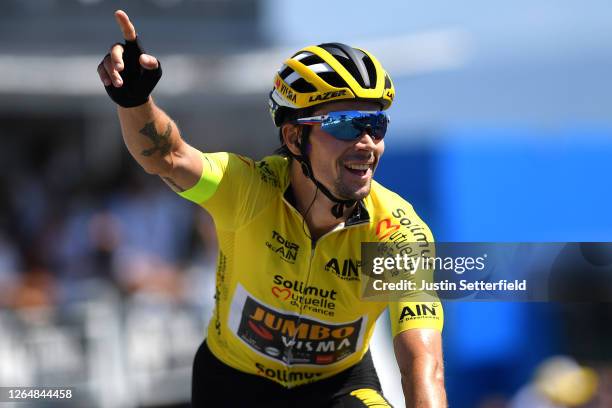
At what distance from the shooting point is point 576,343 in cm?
1078

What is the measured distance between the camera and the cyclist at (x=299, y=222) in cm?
539

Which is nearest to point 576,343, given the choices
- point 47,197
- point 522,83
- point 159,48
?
point 47,197

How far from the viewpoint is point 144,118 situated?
539 centimetres

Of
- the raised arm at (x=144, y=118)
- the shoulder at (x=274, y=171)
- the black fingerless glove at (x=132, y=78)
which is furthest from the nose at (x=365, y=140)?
the black fingerless glove at (x=132, y=78)

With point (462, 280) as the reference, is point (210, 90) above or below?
above

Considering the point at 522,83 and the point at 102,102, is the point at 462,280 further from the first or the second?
the point at 522,83

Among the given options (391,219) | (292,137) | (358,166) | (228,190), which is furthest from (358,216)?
(228,190)

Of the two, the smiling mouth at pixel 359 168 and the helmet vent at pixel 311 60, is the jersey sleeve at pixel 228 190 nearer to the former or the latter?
Result: the smiling mouth at pixel 359 168

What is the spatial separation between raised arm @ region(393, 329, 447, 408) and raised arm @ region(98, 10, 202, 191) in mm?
1296

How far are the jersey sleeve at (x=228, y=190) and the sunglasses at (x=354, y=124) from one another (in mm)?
472

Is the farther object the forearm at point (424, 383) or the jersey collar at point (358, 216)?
the jersey collar at point (358, 216)

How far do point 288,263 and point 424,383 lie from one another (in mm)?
1065

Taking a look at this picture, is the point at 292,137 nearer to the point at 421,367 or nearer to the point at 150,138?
the point at 150,138

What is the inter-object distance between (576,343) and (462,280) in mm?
5321
